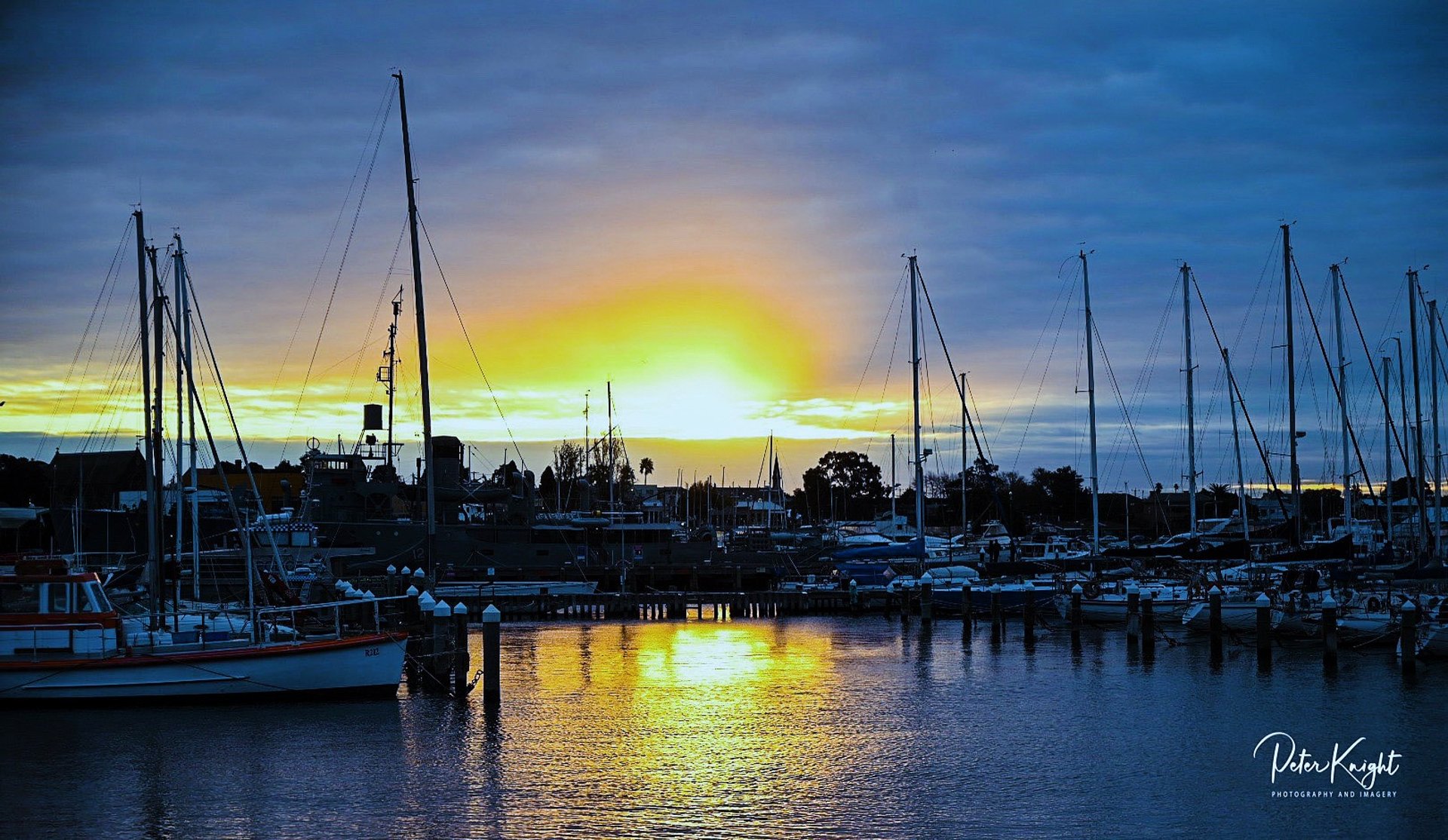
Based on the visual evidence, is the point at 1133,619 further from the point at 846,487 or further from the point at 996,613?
the point at 846,487

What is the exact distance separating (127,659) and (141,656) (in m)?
0.38

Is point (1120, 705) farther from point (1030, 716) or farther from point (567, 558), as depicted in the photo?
point (567, 558)

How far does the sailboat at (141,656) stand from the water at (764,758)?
0.58 m

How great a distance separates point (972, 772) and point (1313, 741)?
7.60 metres

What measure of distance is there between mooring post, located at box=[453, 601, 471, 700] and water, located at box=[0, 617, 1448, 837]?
93cm

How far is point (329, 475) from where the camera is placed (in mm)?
66438

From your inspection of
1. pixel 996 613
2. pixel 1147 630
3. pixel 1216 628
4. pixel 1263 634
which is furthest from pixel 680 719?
pixel 996 613

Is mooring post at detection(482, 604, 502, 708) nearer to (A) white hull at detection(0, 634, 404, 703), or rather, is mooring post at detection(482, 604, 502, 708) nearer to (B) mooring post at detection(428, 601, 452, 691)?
(A) white hull at detection(0, 634, 404, 703)

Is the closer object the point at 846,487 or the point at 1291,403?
the point at 1291,403

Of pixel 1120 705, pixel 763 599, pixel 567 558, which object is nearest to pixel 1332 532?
pixel 763 599

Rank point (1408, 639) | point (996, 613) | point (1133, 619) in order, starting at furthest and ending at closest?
point (996, 613) < point (1133, 619) < point (1408, 639)

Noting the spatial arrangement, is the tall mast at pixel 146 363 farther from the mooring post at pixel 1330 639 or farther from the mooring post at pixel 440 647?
the mooring post at pixel 1330 639

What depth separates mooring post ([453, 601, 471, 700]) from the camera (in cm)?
3091

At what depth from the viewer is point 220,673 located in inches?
1141
